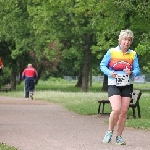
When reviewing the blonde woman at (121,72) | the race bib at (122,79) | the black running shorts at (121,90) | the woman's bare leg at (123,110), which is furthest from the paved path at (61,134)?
the race bib at (122,79)

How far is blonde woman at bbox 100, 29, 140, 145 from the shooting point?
1017 centimetres

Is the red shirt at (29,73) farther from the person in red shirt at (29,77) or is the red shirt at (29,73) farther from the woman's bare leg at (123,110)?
the woman's bare leg at (123,110)

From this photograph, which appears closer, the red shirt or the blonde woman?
the blonde woman

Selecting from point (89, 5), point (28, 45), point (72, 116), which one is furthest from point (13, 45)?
point (72, 116)

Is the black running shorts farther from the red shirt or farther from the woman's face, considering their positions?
the red shirt

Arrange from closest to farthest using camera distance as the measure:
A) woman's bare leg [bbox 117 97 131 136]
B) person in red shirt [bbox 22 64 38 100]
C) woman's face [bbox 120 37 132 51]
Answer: woman's face [bbox 120 37 132 51], woman's bare leg [bbox 117 97 131 136], person in red shirt [bbox 22 64 38 100]

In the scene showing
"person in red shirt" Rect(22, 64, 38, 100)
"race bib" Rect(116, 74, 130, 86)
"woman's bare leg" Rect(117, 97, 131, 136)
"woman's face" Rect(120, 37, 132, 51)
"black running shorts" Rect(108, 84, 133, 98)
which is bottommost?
"person in red shirt" Rect(22, 64, 38, 100)

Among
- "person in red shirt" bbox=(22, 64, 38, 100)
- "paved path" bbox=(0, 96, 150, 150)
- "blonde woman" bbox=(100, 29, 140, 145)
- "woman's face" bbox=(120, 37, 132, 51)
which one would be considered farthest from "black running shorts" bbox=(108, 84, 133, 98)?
"person in red shirt" bbox=(22, 64, 38, 100)

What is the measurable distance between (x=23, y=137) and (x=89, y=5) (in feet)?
45.1

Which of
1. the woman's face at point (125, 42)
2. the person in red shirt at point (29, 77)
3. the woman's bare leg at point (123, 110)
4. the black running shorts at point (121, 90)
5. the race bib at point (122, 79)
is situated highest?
the woman's face at point (125, 42)

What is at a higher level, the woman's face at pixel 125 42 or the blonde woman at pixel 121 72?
the woman's face at pixel 125 42

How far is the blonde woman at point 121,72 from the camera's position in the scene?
Result: 1017 cm

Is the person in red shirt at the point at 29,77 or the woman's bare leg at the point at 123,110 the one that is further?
the person in red shirt at the point at 29,77

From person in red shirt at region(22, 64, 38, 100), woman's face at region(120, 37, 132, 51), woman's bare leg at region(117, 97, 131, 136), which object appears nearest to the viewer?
woman's face at region(120, 37, 132, 51)
